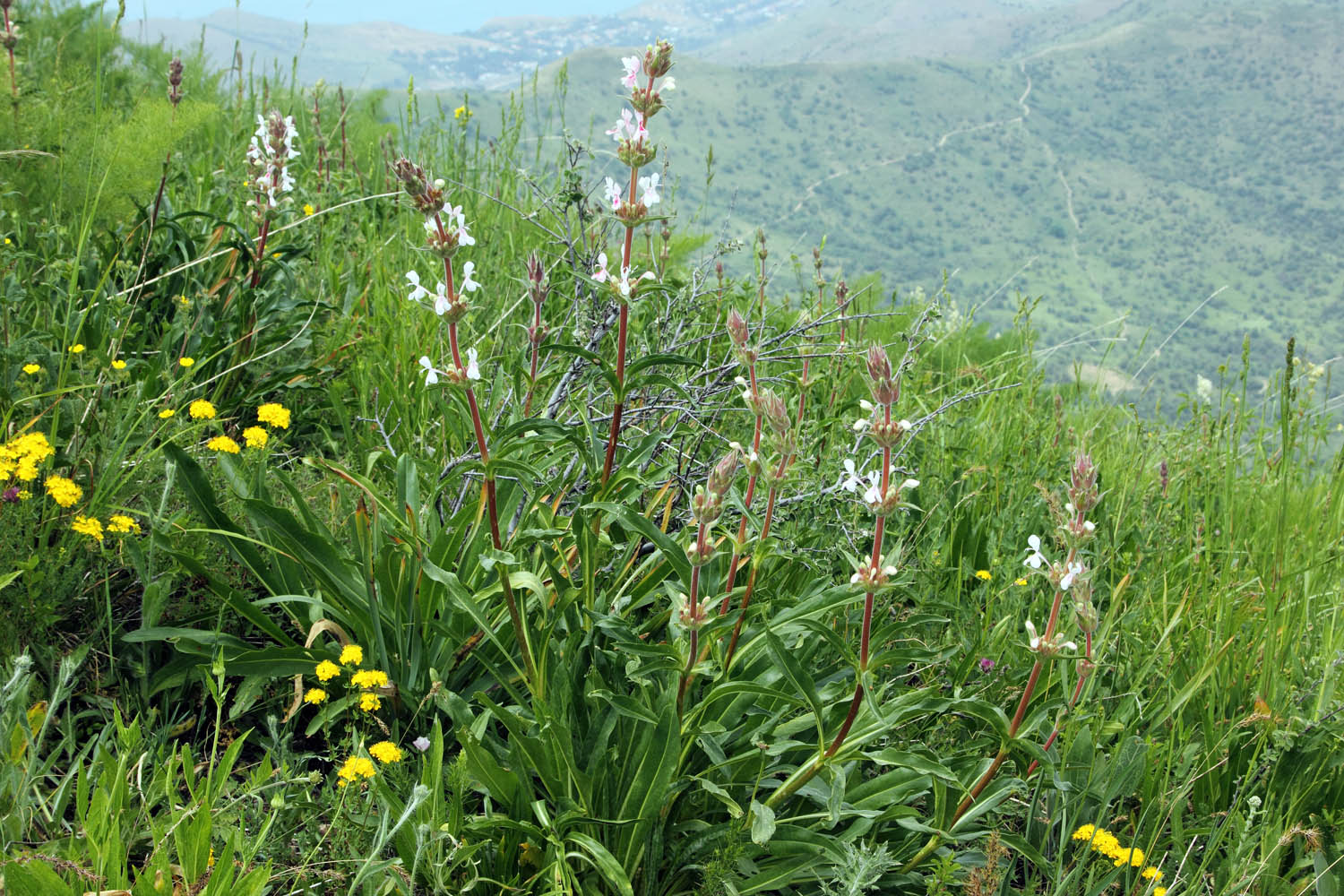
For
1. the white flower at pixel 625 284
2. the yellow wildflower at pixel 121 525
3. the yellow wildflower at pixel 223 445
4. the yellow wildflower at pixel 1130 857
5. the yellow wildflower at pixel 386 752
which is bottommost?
the yellow wildflower at pixel 1130 857

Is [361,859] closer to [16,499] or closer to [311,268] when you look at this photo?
[16,499]

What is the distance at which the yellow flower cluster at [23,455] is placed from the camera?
1.81 m

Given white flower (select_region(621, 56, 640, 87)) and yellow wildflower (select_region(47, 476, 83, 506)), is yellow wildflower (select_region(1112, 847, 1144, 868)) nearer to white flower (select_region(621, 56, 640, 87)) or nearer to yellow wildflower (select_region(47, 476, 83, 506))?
white flower (select_region(621, 56, 640, 87))

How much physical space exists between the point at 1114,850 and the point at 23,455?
236 centimetres

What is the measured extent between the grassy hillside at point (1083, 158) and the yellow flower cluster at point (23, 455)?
174 feet

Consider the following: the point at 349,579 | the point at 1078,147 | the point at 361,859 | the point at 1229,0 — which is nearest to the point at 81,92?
the point at 349,579

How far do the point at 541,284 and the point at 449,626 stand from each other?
0.77 meters

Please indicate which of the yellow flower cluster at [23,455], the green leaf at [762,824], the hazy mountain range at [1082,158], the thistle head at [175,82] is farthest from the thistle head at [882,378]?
the hazy mountain range at [1082,158]

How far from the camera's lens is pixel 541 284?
6.03ft

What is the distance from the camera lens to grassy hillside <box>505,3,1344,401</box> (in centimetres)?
6156

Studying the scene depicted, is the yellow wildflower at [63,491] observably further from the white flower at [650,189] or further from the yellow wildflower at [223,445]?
the white flower at [650,189]

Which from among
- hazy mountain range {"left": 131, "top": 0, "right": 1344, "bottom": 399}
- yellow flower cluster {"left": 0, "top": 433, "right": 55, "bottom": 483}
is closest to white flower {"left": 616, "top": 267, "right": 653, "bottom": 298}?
yellow flower cluster {"left": 0, "top": 433, "right": 55, "bottom": 483}

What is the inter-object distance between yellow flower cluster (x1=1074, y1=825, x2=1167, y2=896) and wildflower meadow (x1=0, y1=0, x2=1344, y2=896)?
0.03 feet

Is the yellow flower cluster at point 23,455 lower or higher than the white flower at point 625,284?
lower
